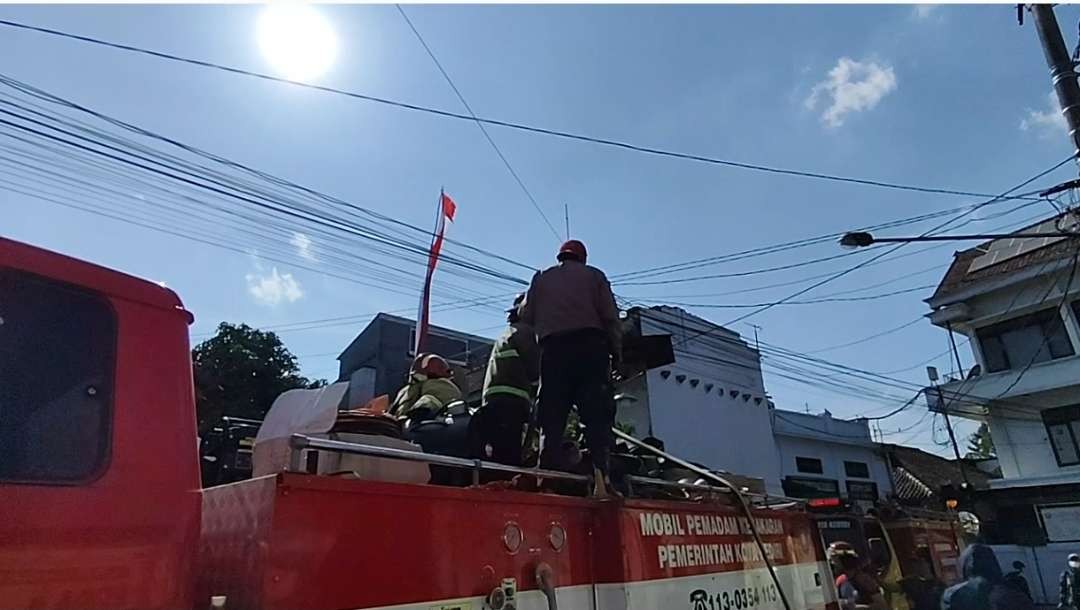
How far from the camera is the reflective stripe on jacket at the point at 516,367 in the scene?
451 centimetres

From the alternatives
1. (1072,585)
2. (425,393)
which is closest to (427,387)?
→ (425,393)

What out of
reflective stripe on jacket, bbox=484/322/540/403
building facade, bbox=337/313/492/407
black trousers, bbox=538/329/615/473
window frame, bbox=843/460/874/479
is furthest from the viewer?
window frame, bbox=843/460/874/479

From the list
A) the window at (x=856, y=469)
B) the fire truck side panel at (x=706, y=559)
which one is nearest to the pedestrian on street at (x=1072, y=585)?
the window at (x=856, y=469)

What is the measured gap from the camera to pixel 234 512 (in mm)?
2160

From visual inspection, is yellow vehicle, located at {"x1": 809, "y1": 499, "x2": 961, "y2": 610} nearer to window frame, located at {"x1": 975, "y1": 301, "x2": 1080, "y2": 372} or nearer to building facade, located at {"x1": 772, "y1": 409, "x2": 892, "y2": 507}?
building facade, located at {"x1": 772, "y1": 409, "x2": 892, "y2": 507}

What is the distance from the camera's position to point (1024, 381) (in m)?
21.3

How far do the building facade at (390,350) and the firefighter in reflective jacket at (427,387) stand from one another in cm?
1704

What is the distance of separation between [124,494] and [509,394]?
109 inches

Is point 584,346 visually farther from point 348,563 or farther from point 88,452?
point 88,452

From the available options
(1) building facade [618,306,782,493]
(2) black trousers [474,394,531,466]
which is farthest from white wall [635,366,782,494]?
(2) black trousers [474,394,531,466]

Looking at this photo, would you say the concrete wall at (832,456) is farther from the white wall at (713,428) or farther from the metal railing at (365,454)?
the metal railing at (365,454)

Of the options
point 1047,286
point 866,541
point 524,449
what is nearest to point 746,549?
point 524,449

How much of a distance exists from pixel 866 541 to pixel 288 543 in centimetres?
578

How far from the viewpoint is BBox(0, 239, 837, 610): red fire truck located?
1.72 m
